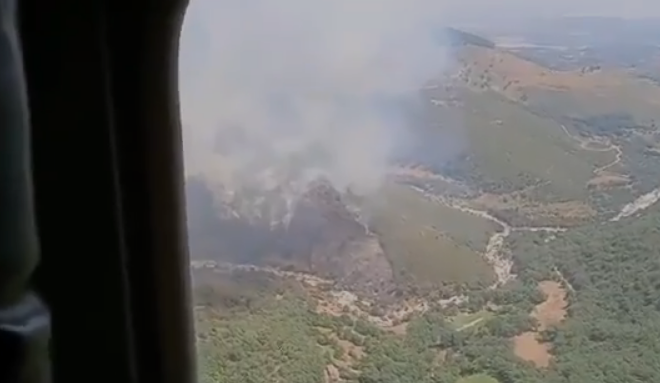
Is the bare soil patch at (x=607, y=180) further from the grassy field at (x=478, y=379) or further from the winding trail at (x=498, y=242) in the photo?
the grassy field at (x=478, y=379)

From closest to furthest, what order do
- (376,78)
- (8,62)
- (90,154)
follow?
(8,62) → (90,154) → (376,78)

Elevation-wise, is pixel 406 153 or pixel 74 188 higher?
pixel 406 153

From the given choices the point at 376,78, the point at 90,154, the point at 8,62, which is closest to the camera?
the point at 8,62

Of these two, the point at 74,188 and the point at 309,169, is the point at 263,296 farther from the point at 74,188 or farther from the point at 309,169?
the point at 74,188

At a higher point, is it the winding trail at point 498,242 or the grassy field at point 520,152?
the grassy field at point 520,152

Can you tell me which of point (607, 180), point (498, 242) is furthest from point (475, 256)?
point (607, 180)

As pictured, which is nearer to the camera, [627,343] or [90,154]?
[90,154]

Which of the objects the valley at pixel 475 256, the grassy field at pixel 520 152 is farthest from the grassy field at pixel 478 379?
the grassy field at pixel 520 152

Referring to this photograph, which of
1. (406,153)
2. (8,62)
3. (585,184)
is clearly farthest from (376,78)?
(8,62)

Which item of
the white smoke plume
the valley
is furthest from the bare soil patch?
the white smoke plume
